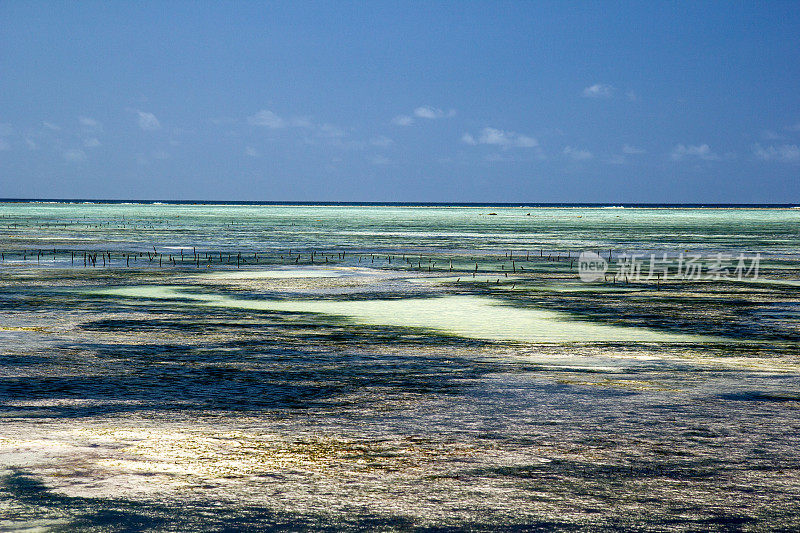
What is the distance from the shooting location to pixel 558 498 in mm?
7992

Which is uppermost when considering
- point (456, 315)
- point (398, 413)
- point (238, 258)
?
point (238, 258)

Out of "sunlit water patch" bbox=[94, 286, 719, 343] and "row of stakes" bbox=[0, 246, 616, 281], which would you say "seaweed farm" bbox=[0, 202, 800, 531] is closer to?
"sunlit water patch" bbox=[94, 286, 719, 343]

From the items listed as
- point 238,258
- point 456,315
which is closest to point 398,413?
point 456,315

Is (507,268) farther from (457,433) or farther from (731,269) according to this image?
(457,433)

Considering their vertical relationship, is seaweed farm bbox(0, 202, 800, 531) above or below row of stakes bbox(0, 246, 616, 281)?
below

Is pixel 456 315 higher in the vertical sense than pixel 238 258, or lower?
lower

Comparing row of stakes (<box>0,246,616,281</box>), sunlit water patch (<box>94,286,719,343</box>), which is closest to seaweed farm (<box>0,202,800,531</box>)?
sunlit water patch (<box>94,286,719,343</box>)

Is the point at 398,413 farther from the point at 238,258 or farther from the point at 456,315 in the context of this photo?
the point at 238,258

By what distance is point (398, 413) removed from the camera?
451 inches

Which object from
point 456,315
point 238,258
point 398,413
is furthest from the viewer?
point 238,258

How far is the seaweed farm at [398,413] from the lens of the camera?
7.75 meters

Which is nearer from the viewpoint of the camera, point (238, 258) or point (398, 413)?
point (398, 413)

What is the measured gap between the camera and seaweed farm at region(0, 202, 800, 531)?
775 centimetres

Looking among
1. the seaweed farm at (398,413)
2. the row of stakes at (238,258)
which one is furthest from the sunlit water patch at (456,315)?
the row of stakes at (238,258)
